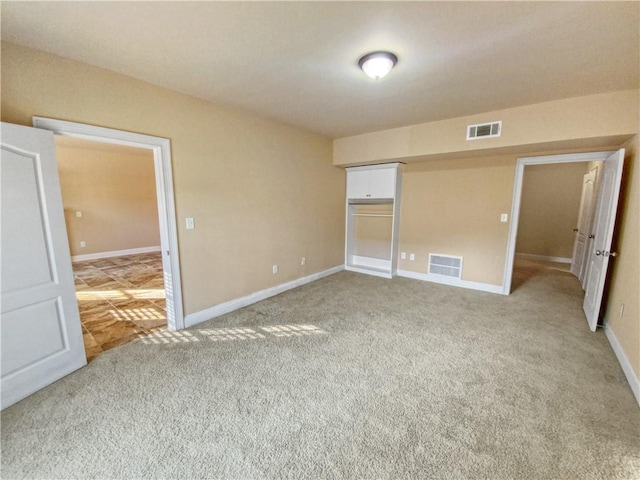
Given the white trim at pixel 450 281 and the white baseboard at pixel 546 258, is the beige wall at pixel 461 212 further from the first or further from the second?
Answer: the white baseboard at pixel 546 258

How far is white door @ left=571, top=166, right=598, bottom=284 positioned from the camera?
15.5 ft

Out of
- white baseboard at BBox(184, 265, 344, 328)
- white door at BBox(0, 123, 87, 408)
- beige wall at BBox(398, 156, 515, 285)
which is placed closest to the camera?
white door at BBox(0, 123, 87, 408)

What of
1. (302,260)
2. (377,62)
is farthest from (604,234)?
(302,260)

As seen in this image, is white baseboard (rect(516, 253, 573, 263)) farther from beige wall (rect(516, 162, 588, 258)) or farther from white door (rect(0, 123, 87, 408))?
white door (rect(0, 123, 87, 408))

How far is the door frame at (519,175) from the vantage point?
134 inches

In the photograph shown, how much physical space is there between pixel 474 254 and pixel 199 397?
168 inches

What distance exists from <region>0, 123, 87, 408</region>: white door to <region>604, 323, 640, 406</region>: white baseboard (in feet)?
14.6

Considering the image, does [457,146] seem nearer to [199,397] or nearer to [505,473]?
[505,473]

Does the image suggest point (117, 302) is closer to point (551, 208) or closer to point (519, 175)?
point (519, 175)

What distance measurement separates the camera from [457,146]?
355 cm

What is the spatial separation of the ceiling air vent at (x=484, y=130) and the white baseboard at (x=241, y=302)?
3179mm

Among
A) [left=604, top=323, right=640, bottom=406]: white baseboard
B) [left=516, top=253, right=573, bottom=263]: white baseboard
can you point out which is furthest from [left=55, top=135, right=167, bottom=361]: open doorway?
[left=516, top=253, right=573, bottom=263]: white baseboard

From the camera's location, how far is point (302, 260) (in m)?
4.48

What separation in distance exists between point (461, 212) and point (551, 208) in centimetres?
386
